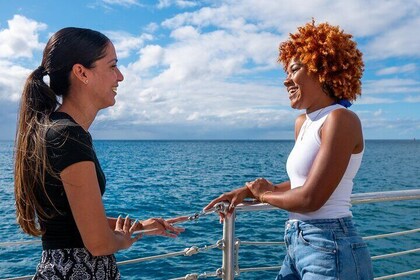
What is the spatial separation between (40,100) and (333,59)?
1249 millimetres

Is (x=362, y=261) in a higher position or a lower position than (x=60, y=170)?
lower

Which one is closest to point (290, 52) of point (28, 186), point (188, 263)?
point (28, 186)

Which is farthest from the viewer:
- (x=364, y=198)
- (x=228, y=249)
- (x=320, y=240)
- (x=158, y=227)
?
(x=364, y=198)

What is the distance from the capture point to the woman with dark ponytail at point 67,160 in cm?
145

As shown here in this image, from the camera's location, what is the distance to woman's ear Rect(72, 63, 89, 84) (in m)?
1.61

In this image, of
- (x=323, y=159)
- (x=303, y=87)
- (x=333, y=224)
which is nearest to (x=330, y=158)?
(x=323, y=159)

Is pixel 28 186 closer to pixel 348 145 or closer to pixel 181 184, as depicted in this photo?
pixel 348 145

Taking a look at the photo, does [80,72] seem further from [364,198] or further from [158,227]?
[364,198]

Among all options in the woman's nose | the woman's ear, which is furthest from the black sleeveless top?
the woman's nose

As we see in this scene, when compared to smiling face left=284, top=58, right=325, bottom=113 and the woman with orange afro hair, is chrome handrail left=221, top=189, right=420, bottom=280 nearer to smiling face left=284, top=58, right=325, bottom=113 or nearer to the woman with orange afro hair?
the woman with orange afro hair

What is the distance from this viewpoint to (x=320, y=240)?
1888 millimetres

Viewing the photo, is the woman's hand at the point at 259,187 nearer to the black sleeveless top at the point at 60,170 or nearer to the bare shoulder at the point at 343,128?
the bare shoulder at the point at 343,128

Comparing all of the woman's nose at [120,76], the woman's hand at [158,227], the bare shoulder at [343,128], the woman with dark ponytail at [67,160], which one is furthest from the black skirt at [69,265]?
the bare shoulder at [343,128]

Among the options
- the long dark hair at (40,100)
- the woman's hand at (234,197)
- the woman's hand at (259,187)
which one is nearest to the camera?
the long dark hair at (40,100)
